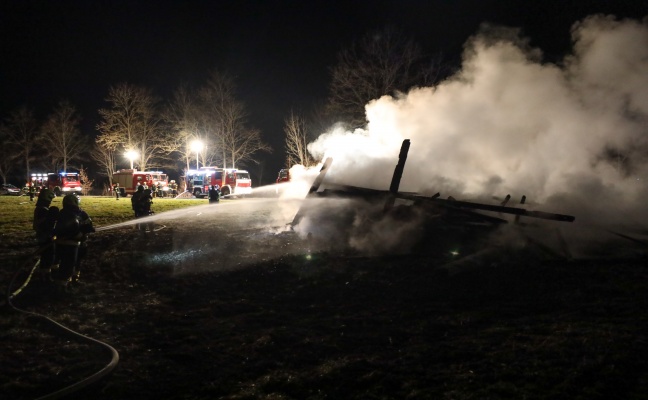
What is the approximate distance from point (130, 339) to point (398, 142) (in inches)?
345

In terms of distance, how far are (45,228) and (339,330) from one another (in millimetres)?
7192

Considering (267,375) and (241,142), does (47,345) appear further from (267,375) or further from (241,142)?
(241,142)

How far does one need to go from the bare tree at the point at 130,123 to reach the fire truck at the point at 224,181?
1475 centimetres

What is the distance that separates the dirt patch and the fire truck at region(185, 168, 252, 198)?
26321mm

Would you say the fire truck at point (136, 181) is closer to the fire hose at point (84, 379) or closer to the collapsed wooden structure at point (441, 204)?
the collapsed wooden structure at point (441, 204)

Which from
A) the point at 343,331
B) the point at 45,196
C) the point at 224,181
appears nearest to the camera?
the point at 343,331

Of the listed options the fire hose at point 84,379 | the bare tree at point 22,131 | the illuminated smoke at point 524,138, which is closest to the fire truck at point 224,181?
the illuminated smoke at point 524,138

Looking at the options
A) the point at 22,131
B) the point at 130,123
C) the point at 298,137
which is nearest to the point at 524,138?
the point at 298,137

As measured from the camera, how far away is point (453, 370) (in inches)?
180

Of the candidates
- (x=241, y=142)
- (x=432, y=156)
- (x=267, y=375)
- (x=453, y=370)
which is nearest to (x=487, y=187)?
(x=432, y=156)

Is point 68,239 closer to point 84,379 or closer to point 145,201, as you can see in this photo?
point 84,379

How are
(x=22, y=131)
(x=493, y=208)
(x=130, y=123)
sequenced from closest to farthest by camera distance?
(x=493, y=208), (x=130, y=123), (x=22, y=131)

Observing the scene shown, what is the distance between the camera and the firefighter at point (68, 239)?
8.43 meters

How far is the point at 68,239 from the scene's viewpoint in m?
8.48
